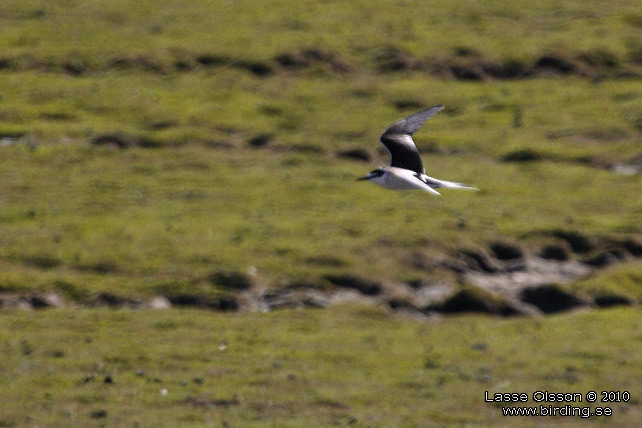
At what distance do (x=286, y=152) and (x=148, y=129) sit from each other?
651cm

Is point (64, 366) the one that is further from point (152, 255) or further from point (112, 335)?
point (152, 255)

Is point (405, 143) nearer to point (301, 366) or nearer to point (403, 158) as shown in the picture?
point (403, 158)

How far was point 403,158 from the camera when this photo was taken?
23.2m

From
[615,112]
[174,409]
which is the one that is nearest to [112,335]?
[174,409]

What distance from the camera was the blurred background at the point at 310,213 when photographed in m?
29.8

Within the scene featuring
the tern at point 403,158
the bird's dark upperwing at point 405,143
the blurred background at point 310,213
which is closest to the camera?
the tern at point 403,158

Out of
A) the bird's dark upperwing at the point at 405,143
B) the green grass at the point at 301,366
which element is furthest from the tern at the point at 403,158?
the green grass at the point at 301,366

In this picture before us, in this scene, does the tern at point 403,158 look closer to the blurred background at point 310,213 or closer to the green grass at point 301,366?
the green grass at point 301,366

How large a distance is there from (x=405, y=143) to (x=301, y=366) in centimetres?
893

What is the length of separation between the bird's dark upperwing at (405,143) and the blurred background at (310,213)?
6.64 m

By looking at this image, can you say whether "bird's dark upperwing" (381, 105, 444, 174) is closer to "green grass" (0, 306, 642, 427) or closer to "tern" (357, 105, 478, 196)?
"tern" (357, 105, 478, 196)

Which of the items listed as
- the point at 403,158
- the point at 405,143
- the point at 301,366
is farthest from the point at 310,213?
the point at 403,158

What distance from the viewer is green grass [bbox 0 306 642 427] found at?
89.7ft

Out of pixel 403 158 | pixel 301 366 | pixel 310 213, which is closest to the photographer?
pixel 403 158
